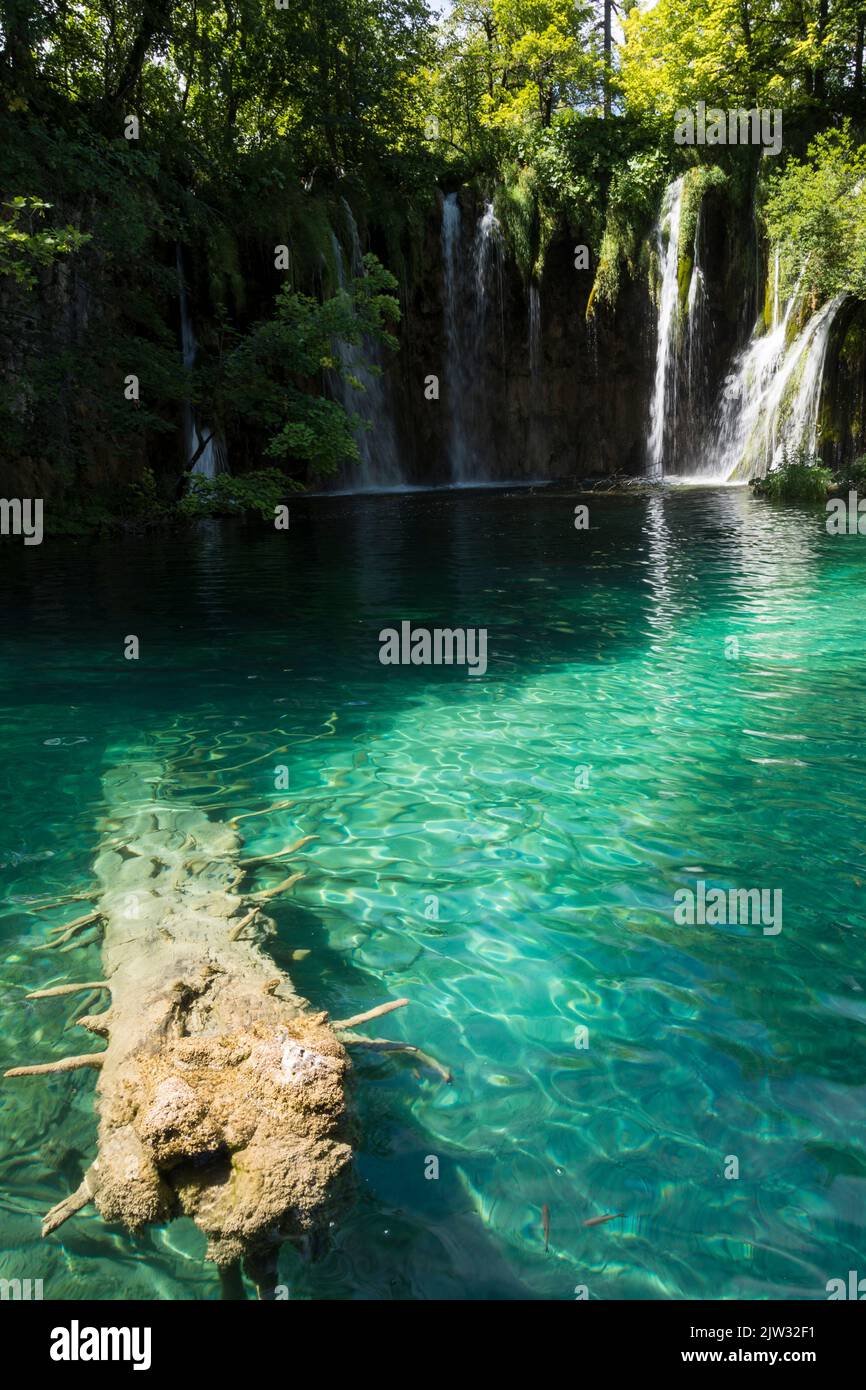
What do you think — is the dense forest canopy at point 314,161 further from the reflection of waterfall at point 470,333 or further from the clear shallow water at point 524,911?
the clear shallow water at point 524,911

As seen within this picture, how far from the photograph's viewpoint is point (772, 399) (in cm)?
2288

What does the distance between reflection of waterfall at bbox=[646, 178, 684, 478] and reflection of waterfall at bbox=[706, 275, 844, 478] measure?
1946 millimetres

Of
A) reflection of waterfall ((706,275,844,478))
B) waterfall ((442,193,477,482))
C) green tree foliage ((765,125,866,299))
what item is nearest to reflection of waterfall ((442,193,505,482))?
waterfall ((442,193,477,482))

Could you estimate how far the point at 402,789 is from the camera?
17.6ft

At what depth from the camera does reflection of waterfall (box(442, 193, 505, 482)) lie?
28062 millimetres

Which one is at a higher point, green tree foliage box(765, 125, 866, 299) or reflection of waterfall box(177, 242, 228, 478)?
green tree foliage box(765, 125, 866, 299)

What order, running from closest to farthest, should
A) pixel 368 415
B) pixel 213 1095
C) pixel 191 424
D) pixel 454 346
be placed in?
pixel 213 1095 → pixel 191 424 → pixel 368 415 → pixel 454 346

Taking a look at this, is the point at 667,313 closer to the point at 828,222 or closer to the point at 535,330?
the point at 535,330

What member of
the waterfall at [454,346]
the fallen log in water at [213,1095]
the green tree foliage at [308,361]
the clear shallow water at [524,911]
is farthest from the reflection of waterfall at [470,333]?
the fallen log in water at [213,1095]

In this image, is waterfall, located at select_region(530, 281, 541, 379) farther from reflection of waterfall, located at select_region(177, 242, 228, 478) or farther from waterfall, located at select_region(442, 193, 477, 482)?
reflection of waterfall, located at select_region(177, 242, 228, 478)

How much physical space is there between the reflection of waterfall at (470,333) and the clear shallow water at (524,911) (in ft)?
69.4

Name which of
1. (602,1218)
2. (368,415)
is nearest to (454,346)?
(368,415)

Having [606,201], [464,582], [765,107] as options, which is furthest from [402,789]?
[765,107]

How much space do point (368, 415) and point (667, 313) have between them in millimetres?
9816
